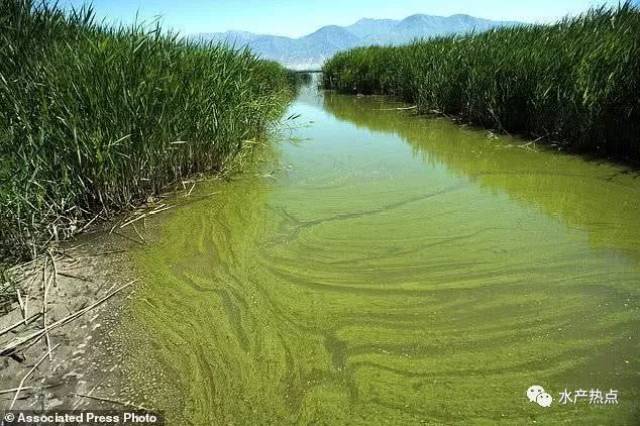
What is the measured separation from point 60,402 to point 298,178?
2650mm

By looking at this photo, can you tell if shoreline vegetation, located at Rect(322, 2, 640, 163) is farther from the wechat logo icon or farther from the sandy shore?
the sandy shore

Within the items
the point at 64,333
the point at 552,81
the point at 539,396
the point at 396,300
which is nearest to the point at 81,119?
the point at 64,333

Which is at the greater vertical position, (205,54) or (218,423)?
(205,54)

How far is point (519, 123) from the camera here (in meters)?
5.11

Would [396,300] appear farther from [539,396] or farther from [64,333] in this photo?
[64,333]

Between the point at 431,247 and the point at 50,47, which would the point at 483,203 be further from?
the point at 50,47

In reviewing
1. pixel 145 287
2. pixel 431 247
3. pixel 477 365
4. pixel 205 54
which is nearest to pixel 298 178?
pixel 205 54

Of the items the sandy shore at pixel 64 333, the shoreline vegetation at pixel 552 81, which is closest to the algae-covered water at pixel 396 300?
the sandy shore at pixel 64 333

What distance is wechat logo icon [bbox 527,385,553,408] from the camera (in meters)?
1.31

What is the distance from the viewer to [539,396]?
1334mm

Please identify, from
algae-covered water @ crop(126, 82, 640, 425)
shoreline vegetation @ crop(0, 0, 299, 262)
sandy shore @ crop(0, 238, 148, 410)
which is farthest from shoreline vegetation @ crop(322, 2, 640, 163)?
sandy shore @ crop(0, 238, 148, 410)

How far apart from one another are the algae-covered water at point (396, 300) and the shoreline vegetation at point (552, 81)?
73cm

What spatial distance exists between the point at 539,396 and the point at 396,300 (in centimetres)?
67

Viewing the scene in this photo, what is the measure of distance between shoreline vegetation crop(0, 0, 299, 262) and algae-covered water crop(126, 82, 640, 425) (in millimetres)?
448
